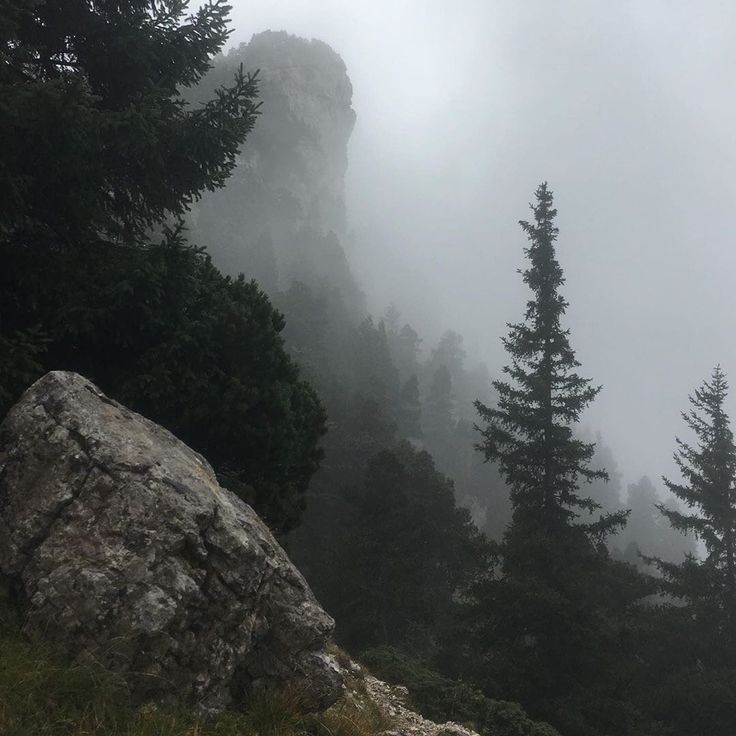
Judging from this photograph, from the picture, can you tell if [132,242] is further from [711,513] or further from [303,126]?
A: [303,126]

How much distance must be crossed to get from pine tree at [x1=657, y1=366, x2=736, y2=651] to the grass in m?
18.5

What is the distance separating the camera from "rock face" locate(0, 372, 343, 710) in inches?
152

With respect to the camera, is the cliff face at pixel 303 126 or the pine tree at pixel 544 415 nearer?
the pine tree at pixel 544 415

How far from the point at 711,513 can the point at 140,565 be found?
1996cm

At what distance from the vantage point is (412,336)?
77000 mm

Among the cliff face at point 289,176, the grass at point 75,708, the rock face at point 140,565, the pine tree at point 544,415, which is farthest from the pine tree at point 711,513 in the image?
the cliff face at point 289,176

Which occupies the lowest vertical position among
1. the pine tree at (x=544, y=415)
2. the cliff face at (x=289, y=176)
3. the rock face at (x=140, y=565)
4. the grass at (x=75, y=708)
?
the grass at (x=75, y=708)

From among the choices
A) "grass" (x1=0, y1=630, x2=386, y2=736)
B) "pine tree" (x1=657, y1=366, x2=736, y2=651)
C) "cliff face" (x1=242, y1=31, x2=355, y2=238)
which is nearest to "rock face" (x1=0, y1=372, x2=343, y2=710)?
"grass" (x1=0, y1=630, x2=386, y2=736)

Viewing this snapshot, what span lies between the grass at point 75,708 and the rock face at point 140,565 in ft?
0.44

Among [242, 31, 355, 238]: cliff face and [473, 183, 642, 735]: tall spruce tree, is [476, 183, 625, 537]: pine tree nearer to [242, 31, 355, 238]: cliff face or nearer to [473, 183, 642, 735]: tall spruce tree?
[473, 183, 642, 735]: tall spruce tree

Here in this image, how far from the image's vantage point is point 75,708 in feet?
11.3

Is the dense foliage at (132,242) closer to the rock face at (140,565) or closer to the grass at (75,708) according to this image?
the rock face at (140,565)

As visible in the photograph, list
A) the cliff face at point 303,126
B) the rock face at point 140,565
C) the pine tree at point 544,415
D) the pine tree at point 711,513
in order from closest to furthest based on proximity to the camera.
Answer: the rock face at point 140,565 → the pine tree at point 544,415 → the pine tree at point 711,513 → the cliff face at point 303,126

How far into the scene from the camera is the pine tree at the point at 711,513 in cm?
1792
